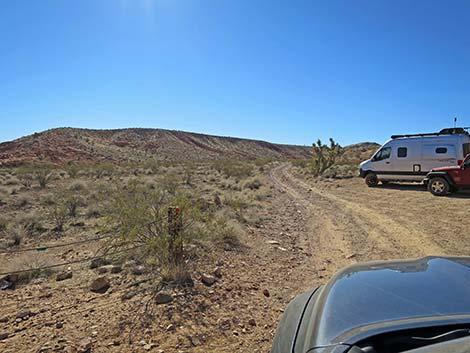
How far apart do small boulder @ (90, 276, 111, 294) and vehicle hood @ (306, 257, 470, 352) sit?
372 centimetres

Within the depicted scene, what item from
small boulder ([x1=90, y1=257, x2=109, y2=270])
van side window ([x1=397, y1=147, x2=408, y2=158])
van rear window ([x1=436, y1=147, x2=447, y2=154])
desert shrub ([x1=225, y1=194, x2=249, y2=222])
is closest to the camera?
small boulder ([x1=90, y1=257, x2=109, y2=270])

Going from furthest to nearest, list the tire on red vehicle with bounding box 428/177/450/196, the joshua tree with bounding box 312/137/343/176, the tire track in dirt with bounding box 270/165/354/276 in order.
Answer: the joshua tree with bounding box 312/137/343/176 < the tire on red vehicle with bounding box 428/177/450/196 < the tire track in dirt with bounding box 270/165/354/276

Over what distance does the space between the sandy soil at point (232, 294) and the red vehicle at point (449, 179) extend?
3.09 m

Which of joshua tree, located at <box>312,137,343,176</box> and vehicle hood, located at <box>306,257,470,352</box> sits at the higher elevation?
joshua tree, located at <box>312,137,343,176</box>

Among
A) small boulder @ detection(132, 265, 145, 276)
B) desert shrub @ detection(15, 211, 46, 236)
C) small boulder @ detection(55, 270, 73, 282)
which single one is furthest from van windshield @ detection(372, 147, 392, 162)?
desert shrub @ detection(15, 211, 46, 236)

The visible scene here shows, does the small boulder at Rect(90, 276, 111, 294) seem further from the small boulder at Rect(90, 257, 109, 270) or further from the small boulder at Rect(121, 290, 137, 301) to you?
the small boulder at Rect(90, 257, 109, 270)

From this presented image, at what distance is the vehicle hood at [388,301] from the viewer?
1457 mm

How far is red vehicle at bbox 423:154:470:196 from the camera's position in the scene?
11312mm

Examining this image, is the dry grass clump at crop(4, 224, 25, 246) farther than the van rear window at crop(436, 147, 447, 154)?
No

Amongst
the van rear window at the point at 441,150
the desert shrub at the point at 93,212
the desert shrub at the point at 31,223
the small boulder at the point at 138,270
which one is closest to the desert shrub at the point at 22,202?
Answer: the desert shrub at the point at 31,223

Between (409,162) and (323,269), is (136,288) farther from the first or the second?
(409,162)

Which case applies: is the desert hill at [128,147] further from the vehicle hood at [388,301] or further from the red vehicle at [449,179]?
the vehicle hood at [388,301]

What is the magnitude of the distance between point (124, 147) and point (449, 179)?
65.0 meters

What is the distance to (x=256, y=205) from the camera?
39.4ft
